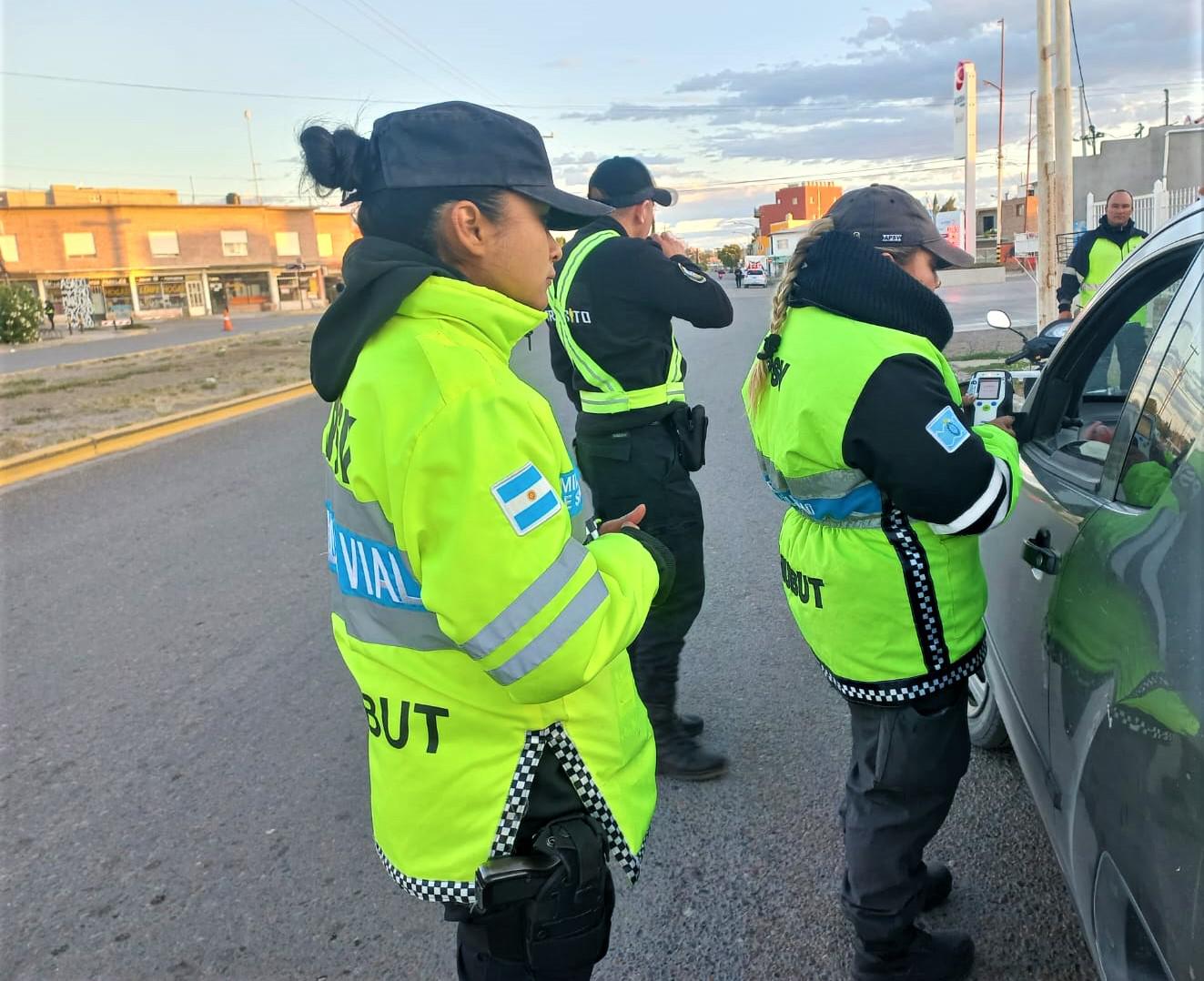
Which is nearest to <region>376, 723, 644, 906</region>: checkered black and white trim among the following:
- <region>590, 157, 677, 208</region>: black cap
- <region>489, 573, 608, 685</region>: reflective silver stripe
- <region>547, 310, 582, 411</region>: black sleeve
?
<region>489, 573, 608, 685</region>: reflective silver stripe

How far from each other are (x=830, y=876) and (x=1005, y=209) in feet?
215

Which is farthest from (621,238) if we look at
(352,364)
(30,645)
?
(30,645)

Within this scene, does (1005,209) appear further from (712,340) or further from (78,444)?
(78,444)

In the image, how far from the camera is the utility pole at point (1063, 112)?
10852 mm

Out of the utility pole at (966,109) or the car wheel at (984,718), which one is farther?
the utility pole at (966,109)

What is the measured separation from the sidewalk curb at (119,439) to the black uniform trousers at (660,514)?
22.8 feet

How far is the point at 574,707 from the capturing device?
1.49 meters

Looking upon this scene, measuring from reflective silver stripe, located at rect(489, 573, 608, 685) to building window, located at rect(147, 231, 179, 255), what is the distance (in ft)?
208

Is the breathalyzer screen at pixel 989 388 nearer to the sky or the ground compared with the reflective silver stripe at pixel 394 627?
nearer to the sky

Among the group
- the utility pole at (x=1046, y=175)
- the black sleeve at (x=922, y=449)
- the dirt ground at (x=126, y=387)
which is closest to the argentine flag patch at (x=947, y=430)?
the black sleeve at (x=922, y=449)

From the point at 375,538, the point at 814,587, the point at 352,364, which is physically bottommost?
the point at 814,587

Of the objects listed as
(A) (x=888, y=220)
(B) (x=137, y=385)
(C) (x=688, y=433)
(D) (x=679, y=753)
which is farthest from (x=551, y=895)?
(B) (x=137, y=385)

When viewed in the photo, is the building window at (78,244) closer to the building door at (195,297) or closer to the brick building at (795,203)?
the building door at (195,297)

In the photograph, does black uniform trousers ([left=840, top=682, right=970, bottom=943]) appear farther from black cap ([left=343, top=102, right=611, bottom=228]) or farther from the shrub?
the shrub
